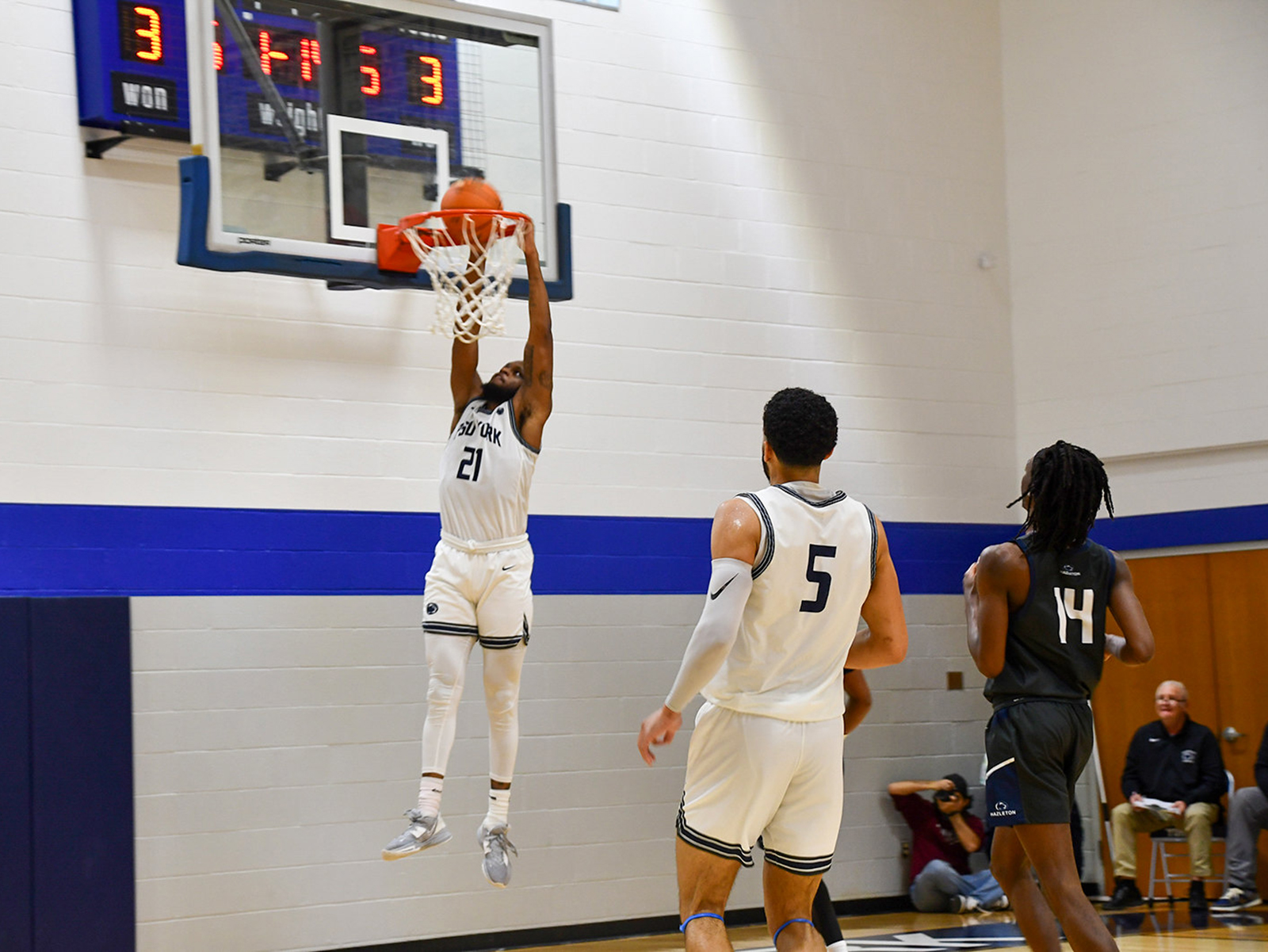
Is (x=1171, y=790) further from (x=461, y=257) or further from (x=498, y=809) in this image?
(x=461, y=257)

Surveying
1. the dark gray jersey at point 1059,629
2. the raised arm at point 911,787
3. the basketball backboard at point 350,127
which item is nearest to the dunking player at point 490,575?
the basketball backboard at point 350,127

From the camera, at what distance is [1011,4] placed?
10.2 metres

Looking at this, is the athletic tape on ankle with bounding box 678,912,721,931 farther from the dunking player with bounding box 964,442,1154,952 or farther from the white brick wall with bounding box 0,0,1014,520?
the white brick wall with bounding box 0,0,1014,520

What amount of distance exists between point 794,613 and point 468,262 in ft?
9.81

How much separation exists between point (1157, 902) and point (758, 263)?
15.8 ft

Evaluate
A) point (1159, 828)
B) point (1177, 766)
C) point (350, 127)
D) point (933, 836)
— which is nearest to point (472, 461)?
point (350, 127)

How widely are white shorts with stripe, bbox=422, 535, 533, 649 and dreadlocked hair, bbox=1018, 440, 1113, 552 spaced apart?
7.39ft

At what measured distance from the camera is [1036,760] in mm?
4363

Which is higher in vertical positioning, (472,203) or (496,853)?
(472,203)

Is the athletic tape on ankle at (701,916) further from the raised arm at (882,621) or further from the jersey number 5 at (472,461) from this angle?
the jersey number 5 at (472,461)

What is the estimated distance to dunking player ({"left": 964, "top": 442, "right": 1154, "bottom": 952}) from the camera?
436 centimetres

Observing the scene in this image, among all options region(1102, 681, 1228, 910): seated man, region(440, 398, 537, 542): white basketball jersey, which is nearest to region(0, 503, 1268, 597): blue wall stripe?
region(1102, 681, 1228, 910): seated man

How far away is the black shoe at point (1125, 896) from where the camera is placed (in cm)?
869

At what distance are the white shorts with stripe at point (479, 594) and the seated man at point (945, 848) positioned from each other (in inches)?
159
